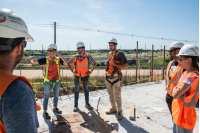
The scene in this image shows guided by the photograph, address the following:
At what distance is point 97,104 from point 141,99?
185 centimetres

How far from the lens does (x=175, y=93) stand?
2.16 metres

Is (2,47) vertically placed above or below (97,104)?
above

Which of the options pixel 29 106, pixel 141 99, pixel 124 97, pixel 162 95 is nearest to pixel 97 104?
pixel 124 97

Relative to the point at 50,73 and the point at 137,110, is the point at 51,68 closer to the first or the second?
the point at 50,73

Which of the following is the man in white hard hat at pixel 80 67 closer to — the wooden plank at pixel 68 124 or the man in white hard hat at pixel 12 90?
the wooden plank at pixel 68 124

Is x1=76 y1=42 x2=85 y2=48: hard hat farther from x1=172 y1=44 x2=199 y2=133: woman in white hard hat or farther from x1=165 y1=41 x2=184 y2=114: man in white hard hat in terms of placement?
x1=172 y1=44 x2=199 y2=133: woman in white hard hat

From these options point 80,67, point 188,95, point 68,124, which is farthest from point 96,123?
point 188,95

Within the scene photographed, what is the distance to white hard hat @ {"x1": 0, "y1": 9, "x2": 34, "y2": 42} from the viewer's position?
1046mm

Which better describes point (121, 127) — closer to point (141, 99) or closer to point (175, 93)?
point (175, 93)

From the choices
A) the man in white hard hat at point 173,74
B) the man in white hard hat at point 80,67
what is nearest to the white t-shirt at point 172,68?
the man in white hard hat at point 173,74

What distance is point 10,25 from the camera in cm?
109

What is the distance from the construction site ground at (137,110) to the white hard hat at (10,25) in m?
2.98

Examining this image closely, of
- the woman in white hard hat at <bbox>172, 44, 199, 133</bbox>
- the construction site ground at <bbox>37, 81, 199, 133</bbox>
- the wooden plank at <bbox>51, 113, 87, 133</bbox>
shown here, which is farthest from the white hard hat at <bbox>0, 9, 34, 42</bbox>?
the construction site ground at <bbox>37, 81, 199, 133</bbox>

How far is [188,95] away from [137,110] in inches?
104
